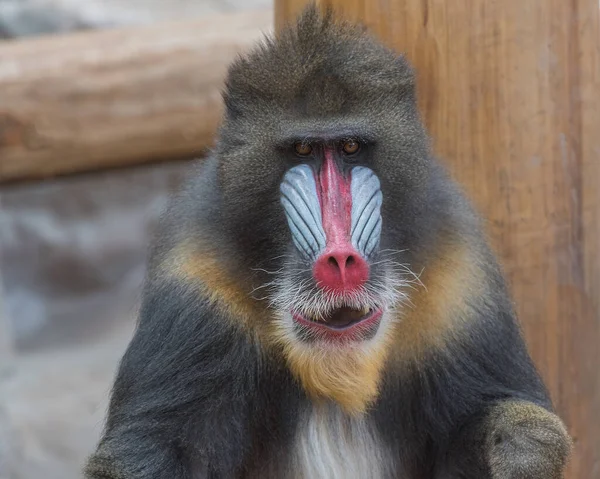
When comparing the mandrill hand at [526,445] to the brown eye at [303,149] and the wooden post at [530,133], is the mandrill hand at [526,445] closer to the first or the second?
the wooden post at [530,133]

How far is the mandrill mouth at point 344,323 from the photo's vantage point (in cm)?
384

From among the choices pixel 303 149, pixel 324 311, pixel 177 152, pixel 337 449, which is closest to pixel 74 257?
pixel 177 152

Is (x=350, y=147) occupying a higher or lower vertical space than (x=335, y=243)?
higher

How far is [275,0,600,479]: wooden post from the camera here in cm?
456

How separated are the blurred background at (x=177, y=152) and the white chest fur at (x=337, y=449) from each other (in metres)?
0.79

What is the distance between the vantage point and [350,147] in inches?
156

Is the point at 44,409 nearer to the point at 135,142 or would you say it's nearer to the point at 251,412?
the point at 135,142

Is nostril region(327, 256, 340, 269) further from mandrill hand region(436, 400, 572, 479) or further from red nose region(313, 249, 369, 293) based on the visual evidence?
mandrill hand region(436, 400, 572, 479)

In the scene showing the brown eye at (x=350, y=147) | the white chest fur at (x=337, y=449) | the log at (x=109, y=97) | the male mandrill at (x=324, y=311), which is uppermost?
the log at (x=109, y=97)

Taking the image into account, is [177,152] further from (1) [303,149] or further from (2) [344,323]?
Result: (2) [344,323]

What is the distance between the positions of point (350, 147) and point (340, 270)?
50 cm

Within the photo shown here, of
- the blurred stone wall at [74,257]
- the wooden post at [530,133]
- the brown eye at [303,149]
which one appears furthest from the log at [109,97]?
the blurred stone wall at [74,257]

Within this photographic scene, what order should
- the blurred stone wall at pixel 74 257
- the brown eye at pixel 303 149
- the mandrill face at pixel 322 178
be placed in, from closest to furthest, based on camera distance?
1. the mandrill face at pixel 322 178
2. the brown eye at pixel 303 149
3. the blurred stone wall at pixel 74 257

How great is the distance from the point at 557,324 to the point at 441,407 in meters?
0.64
